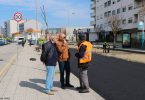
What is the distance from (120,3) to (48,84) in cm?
7968

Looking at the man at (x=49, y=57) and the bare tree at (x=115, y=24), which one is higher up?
the bare tree at (x=115, y=24)

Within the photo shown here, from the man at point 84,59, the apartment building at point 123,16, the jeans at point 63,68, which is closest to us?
the man at point 84,59

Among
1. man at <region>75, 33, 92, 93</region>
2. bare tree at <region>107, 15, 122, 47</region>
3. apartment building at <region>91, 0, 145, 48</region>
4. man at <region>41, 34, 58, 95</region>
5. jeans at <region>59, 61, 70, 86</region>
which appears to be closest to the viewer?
man at <region>41, 34, 58, 95</region>

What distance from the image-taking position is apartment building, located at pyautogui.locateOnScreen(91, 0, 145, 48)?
64.8 meters

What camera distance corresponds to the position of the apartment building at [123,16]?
64825 mm

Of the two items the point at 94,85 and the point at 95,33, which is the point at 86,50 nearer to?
the point at 94,85

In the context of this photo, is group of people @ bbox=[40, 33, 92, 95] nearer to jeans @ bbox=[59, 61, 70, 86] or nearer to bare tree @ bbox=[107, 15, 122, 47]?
jeans @ bbox=[59, 61, 70, 86]

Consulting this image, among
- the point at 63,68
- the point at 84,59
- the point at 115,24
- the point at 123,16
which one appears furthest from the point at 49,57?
the point at 123,16

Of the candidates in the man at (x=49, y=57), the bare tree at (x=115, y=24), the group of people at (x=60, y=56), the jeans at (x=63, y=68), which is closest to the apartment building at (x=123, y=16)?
the bare tree at (x=115, y=24)

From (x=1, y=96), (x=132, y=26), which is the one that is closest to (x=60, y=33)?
(x=1, y=96)

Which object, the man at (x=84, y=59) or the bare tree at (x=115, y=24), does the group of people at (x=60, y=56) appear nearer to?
the man at (x=84, y=59)

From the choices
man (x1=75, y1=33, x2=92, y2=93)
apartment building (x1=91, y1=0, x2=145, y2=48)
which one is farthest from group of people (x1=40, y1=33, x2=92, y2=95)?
apartment building (x1=91, y1=0, x2=145, y2=48)

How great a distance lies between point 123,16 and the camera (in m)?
85.4

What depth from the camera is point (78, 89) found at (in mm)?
11344
